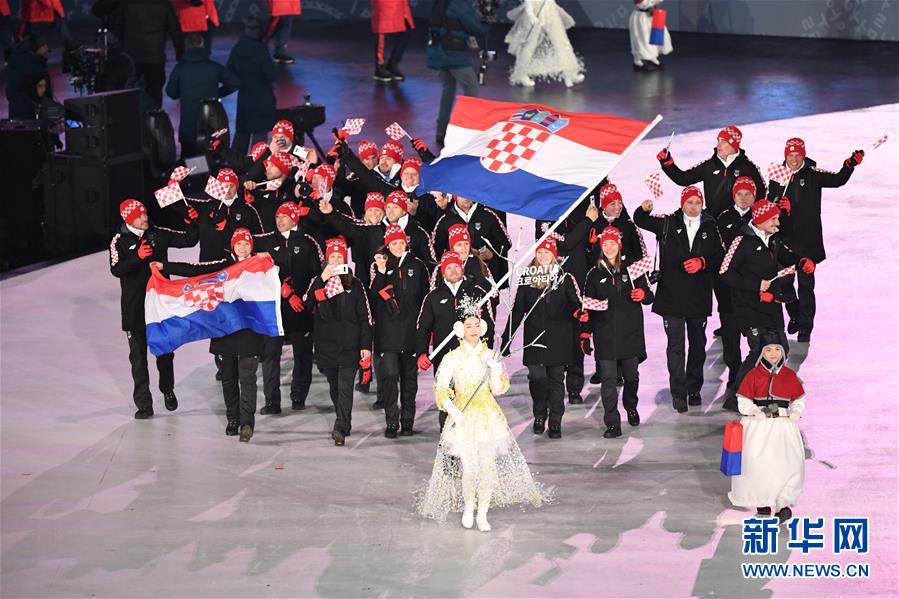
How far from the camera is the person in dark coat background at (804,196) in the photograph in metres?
13.4

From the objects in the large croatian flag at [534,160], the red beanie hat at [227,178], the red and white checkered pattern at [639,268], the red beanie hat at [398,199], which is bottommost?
the red and white checkered pattern at [639,268]

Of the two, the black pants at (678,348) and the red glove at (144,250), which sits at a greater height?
the red glove at (144,250)

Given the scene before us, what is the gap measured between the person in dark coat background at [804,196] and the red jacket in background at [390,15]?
13476 mm

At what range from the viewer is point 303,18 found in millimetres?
34781

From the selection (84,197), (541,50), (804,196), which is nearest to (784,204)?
(804,196)

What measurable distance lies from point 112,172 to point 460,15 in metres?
5.66

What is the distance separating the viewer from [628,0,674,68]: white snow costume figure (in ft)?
87.1

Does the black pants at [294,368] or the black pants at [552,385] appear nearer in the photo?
the black pants at [552,385]

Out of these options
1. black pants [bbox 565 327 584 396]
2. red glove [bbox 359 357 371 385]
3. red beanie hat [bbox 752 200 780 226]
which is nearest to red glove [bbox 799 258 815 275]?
red beanie hat [bbox 752 200 780 226]

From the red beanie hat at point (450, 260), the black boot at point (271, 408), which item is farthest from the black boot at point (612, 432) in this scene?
the black boot at point (271, 408)

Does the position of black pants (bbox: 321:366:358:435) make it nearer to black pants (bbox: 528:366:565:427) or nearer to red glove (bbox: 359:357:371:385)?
red glove (bbox: 359:357:371:385)

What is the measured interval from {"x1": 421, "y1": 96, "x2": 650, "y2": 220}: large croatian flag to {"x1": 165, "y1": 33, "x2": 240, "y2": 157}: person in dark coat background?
857 centimetres

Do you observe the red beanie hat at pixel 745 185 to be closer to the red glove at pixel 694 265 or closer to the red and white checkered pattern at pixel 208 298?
the red glove at pixel 694 265

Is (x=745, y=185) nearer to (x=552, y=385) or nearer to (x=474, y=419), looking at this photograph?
(x=552, y=385)
